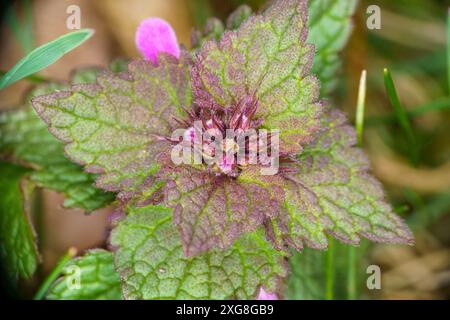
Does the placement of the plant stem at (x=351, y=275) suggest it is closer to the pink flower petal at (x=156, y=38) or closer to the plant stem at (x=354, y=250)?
the plant stem at (x=354, y=250)

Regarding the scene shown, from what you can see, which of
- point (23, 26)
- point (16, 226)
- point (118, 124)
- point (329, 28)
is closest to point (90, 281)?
point (16, 226)

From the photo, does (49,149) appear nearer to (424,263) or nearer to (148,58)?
(148,58)

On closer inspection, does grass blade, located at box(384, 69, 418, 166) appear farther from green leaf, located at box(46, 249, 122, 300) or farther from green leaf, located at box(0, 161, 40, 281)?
green leaf, located at box(0, 161, 40, 281)

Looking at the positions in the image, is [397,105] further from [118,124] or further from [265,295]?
[118,124]

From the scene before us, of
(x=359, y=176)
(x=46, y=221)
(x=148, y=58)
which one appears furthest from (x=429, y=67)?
(x=46, y=221)

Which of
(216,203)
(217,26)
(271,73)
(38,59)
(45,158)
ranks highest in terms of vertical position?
(217,26)

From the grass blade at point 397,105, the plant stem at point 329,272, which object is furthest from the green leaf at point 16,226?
the grass blade at point 397,105
